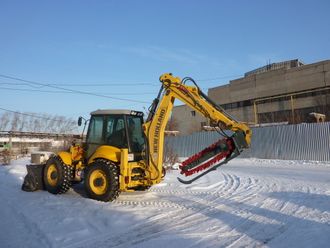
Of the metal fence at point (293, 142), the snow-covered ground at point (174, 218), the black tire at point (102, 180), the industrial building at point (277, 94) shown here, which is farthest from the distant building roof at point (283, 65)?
the black tire at point (102, 180)

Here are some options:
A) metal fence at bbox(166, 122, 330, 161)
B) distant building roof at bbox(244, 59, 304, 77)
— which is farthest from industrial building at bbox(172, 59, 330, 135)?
metal fence at bbox(166, 122, 330, 161)

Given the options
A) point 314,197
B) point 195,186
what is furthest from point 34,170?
point 314,197

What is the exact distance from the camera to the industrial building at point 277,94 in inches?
1650

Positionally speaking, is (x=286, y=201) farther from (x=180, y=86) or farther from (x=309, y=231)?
(x=180, y=86)

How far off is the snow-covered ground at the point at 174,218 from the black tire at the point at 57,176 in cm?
28

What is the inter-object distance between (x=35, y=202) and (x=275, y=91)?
140ft

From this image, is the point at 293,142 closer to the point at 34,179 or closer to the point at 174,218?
the point at 34,179

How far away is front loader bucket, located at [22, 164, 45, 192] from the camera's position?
1145cm

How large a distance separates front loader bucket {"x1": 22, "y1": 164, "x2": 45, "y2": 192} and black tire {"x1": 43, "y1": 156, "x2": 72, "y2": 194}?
0.38m

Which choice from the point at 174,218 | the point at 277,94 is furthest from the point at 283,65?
the point at 174,218

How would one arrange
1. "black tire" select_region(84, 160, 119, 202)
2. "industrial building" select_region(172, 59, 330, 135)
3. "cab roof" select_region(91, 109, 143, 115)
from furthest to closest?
1. "industrial building" select_region(172, 59, 330, 135)
2. "cab roof" select_region(91, 109, 143, 115)
3. "black tire" select_region(84, 160, 119, 202)

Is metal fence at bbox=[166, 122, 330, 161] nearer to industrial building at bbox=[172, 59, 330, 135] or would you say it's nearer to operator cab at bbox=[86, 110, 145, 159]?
industrial building at bbox=[172, 59, 330, 135]

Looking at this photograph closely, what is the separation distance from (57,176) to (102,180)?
1932mm

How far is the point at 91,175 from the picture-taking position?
9852 millimetres
